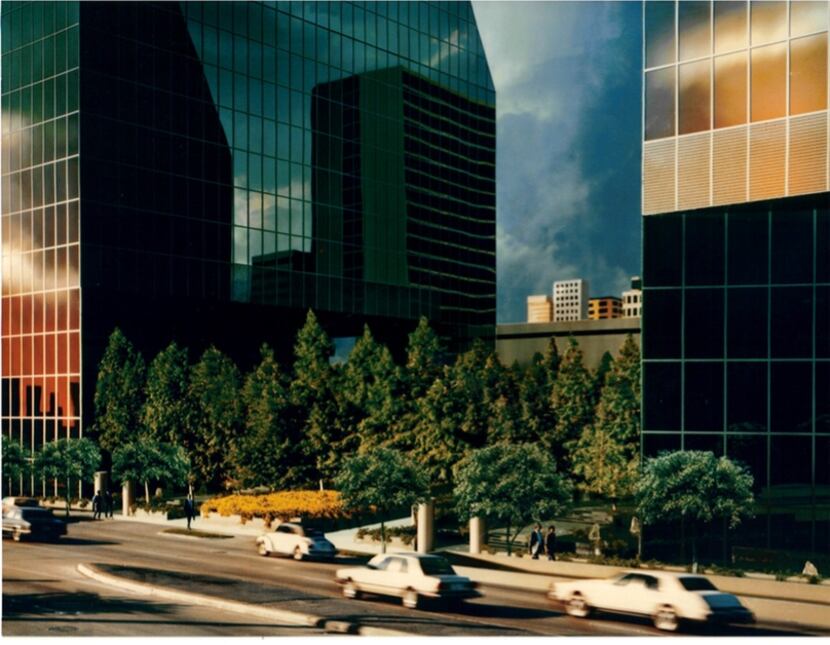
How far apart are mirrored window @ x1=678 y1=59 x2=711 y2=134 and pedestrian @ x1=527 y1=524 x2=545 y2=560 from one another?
42.3 feet

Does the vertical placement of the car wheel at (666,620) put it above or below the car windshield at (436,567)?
below

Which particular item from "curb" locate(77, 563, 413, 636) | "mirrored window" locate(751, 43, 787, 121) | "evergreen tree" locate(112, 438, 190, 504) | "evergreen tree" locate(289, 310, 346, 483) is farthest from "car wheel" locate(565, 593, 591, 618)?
"evergreen tree" locate(112, 438, 190, 504)

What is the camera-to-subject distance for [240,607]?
25438mm

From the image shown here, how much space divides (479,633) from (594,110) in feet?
59.2

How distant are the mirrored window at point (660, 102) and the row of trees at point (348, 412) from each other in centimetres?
1169

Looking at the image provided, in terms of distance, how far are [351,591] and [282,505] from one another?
6.00 meters

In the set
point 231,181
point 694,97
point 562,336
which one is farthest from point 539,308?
point 231,181

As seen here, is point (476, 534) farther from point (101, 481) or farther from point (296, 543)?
point (101, 481)

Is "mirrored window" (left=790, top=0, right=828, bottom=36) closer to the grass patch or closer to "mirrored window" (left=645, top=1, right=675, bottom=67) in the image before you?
"mirrored window" (left=645, top=1, right=675, bottom=67)

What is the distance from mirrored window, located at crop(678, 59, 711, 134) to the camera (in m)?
27.5

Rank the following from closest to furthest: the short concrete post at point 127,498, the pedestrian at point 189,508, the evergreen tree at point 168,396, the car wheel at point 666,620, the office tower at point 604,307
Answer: the car wheel at point 666,620 → the pedestrian at point 189,508 → the short concrete post at point 127,498 → the evergreen tree at point 168,396 → the office tower at point 604,307

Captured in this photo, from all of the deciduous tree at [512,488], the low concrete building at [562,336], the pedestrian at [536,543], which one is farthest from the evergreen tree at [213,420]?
the pedestrian at [536,543]

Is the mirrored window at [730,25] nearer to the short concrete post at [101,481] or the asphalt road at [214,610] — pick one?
the asphalt road at [214,610]

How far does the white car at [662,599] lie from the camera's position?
75.0ft
